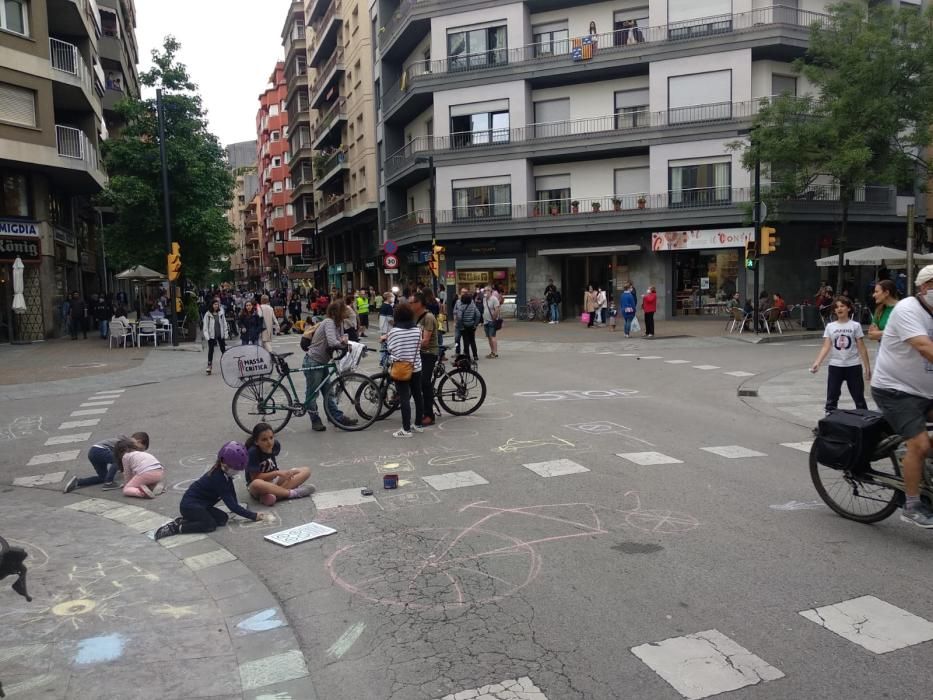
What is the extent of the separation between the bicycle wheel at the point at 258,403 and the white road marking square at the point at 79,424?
262 cm

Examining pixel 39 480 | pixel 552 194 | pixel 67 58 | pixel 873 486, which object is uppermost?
pixel 67 58

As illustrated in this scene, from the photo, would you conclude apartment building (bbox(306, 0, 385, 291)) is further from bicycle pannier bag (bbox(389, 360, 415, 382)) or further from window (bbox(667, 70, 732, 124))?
bicycle pannier bag (bbox(389, 360, 415, 382))

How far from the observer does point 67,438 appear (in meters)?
10.1

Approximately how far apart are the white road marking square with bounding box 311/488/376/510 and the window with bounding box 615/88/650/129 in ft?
93.7

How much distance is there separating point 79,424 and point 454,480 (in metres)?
6.69

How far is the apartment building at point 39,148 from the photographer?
25766 mm

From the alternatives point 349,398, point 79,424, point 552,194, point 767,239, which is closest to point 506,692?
point 349,398

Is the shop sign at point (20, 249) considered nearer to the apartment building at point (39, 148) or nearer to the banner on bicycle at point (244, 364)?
the apartment building at point (39, 148)

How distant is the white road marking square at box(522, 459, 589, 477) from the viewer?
24.1ft

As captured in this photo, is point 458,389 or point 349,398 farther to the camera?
point 458,389

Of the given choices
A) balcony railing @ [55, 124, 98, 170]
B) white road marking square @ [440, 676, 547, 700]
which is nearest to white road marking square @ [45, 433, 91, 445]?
white road marking square @ [440, 676, 547, 700]

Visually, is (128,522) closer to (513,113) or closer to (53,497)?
(53,497)

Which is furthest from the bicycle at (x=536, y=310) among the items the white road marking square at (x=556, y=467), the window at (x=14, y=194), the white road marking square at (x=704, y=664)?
the white road marking square at (x=704, y=664)

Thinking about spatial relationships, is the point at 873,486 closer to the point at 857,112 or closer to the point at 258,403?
the point at 258,403
